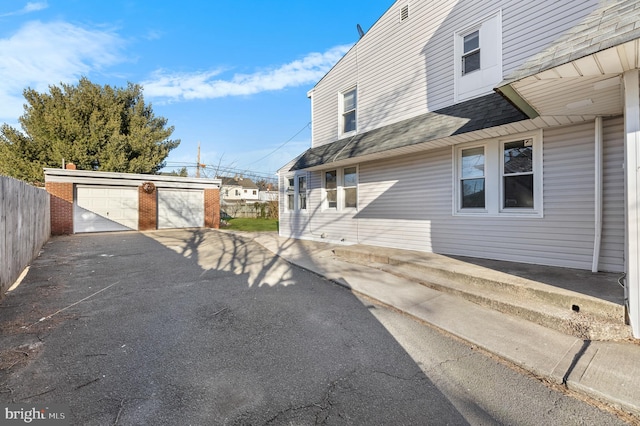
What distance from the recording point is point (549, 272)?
4660mm

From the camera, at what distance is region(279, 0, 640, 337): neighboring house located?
320cm

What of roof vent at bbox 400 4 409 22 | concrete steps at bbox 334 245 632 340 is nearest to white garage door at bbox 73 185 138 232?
concrete steps at bbox 334 245 632 340

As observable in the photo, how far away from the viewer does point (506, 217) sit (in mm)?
5711

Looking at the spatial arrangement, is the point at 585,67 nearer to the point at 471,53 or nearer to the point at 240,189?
the point at 471,53

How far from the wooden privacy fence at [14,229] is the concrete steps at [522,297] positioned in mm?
6628

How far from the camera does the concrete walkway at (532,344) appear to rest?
2.31 m

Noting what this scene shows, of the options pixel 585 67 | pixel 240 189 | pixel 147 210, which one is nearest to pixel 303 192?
pixel 585 67

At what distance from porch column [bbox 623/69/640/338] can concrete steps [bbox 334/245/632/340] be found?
0.22 m

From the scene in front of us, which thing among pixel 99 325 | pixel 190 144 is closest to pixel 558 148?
pixel 99 325

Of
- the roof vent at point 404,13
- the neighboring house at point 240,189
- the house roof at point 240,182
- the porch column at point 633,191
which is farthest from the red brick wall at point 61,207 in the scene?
the house roof at point 240,182

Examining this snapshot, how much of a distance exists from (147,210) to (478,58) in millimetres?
16284

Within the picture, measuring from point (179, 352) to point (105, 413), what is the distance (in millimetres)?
908

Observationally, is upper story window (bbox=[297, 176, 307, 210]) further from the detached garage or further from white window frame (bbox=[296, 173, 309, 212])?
the detached garage

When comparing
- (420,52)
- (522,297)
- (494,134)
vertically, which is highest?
(420,52)
